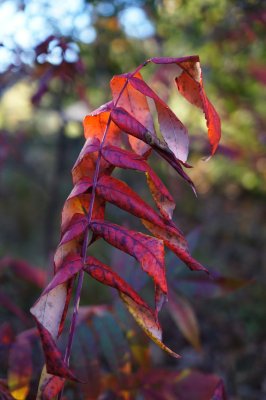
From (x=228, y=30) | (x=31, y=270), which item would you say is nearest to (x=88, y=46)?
(x=228, y=30)

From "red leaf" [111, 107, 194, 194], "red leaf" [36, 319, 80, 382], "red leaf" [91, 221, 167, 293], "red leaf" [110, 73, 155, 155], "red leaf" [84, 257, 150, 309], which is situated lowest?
"red leaf" [36, 319, 80, 382]

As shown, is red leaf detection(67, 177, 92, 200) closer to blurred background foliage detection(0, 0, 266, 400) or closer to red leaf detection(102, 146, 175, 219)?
red leaf detection(102, 146, 175, 219)

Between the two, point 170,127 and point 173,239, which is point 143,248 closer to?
point 173,239

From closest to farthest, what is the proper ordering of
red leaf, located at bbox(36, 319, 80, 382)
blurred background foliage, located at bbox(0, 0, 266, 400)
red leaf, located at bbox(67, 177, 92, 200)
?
red leaf, located at bbox(36, 319, 80, 382) < red leaf, located at bbox(67, 177, 92, 200) < blurred background foliage, located at bbox(0, 0, 266, 400)

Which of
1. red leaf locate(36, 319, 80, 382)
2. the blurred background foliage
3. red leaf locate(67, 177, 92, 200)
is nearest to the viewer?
red leaf locate(36, 319, 80, 382)

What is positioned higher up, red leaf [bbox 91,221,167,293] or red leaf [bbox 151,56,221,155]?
red leaf [bbox 151,56,221,155]

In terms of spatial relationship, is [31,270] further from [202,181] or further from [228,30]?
[202,181]

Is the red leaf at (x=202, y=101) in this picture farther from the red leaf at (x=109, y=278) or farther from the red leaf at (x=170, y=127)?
the red leaf at (x=109, y=278)

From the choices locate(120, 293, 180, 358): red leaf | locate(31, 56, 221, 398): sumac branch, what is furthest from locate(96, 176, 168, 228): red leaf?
locate(120, 293, 180, 358): red leaf

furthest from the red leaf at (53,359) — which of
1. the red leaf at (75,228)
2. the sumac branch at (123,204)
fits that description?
the red leaf at (75,228)

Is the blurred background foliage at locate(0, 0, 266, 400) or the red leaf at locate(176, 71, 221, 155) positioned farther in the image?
the blurred background foliage at locate(0, 0, 266, 400)
